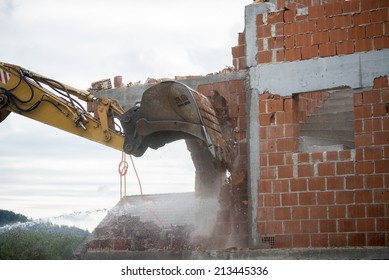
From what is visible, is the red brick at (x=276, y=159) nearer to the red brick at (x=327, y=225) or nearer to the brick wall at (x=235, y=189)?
the brick wall at (x=235, y=189)

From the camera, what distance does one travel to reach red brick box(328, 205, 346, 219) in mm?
8164

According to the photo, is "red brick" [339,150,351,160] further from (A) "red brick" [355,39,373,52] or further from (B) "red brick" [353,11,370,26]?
(B) "red brick" [353,11,370,26]

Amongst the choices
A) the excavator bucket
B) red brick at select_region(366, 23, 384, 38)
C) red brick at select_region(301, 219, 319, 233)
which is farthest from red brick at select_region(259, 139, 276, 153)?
red brick at select_region(366, 23, 384, 38)

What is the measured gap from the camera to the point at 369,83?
8.20m

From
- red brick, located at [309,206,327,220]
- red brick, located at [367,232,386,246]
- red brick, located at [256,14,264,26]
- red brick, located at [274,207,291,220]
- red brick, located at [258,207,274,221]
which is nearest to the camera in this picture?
red brick, located at [367,232,386,246]

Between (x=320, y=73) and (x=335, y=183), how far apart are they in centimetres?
122

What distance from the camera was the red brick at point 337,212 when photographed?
26.8ft

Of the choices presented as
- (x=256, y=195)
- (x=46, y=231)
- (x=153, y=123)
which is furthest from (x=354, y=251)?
(x=46, y=231)

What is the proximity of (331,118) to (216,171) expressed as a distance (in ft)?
5.31

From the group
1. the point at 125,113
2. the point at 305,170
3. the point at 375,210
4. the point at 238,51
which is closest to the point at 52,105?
the point at 125,113

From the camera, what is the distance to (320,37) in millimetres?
8508

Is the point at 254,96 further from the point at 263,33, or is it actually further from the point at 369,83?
the point at 369,83

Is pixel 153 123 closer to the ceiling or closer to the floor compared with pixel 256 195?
closer to the ceiling

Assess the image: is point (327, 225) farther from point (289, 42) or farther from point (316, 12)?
point (316, 12)
